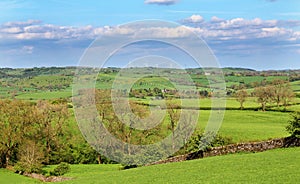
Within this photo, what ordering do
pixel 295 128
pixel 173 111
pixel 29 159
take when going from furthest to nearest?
pixel 173 111 < pixel 29 159 < pixel 295 128

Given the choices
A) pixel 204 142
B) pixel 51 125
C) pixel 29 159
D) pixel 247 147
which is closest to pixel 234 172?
pixel 247 147

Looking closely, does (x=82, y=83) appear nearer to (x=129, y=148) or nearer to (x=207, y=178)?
(x=129, y=148)

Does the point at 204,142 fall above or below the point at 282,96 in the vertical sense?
below

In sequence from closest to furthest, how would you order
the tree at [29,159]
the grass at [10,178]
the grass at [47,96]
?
the grass at [10,178], the tree at [29,159], the grass at [47,96]

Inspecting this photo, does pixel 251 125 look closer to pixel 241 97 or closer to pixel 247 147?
pixel 241 97

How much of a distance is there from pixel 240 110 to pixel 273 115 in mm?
11247

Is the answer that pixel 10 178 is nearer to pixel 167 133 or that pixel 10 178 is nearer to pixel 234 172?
pixel 167 133

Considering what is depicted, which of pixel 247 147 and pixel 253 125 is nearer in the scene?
pixel 247 147

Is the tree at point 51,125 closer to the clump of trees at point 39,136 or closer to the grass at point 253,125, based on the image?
the clump of trees at point 39,136

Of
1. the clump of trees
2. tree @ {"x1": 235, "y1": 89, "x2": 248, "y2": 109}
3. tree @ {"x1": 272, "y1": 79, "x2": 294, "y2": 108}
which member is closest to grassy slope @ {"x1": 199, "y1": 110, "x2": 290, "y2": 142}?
tree @ {"x1": 235, "y1": 89, "x2": 248, "y2": 109}

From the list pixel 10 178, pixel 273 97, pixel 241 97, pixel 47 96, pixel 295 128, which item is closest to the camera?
pixel 295 128

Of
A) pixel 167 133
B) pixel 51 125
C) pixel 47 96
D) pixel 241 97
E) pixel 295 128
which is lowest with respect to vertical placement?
pixel 167 133

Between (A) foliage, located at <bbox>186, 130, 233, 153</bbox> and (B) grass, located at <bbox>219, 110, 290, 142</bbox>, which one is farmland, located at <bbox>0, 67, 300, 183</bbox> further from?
(A) foliage, located at <bbox>186, 130, 233, 153</bbox>

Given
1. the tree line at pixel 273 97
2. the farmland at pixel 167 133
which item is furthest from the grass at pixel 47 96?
the tree line at pixel 273 97
